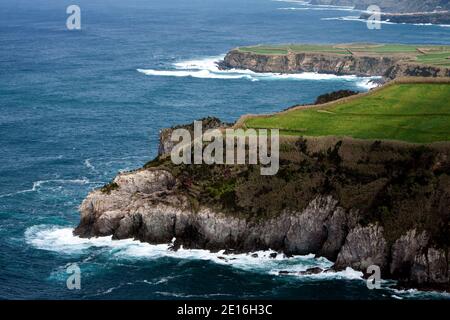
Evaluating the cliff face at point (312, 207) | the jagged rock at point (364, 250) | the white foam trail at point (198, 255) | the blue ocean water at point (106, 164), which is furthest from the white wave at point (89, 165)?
the jagged rock at point (364, 250)

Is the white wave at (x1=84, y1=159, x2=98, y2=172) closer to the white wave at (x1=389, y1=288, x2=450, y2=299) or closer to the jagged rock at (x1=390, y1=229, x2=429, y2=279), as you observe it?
the jagged rock at (x1=390, y1=229, x2=429, y2=279)

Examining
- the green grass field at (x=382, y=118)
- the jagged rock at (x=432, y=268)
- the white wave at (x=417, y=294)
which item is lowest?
the white wave at (x=417, y=294)

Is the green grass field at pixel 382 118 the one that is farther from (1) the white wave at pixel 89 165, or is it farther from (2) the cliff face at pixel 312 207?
(1) the white wave at pixel 89 165

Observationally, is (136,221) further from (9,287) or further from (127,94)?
(127,94)

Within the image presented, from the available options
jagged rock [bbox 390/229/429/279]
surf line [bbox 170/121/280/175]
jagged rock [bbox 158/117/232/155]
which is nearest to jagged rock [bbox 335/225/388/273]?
jagged rock [bbox 390/229/429/279]

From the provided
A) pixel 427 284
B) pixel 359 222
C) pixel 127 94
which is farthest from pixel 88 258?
pixel 127 94

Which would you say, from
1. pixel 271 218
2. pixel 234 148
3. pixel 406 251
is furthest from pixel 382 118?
pixel 406 251
